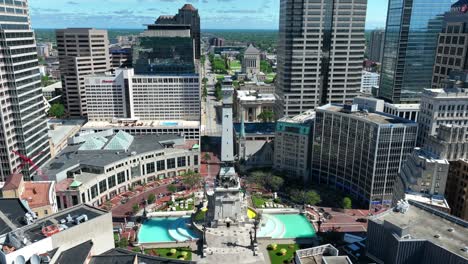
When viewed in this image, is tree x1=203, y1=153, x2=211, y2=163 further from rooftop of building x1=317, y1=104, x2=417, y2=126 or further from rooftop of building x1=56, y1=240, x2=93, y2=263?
rooftop of building x1=56, y1=240, x2=93, y2=263

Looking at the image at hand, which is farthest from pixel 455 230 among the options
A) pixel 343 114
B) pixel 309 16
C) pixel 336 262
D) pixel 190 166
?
pixel 309 16

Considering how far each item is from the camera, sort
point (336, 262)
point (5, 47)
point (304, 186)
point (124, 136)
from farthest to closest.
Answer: point (124, 136) < point (304, 186) < point (5, 47) < point (336, 262)

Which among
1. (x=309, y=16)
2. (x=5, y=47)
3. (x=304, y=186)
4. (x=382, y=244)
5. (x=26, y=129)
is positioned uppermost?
(x=309, y=16)

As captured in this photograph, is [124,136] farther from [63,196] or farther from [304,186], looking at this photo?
[304,186]

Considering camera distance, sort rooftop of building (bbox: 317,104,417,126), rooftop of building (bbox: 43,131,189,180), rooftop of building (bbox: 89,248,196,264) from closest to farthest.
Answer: rooftop of building (bbox: 89,248,196,264), rooftop of building (bbox: 317,104,417,126), rooftop of building (bbox: 43,131,189,180)

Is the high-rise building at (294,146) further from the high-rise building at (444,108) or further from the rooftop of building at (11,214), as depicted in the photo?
the rooftop of building at (11,214)

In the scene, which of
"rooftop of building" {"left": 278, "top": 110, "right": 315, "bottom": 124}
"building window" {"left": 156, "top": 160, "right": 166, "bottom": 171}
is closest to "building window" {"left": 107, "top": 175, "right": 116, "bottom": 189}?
"building window" {"left": 156, "top": 160, "right": 166, "bottom": 171}

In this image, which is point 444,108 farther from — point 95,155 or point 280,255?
point 95,155
